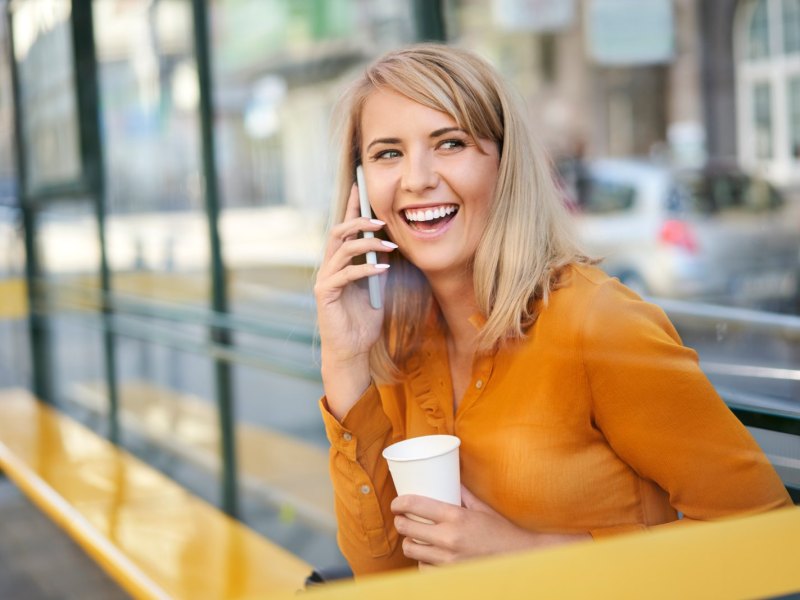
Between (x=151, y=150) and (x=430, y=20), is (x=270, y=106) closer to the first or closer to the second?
(x=151, y=150)

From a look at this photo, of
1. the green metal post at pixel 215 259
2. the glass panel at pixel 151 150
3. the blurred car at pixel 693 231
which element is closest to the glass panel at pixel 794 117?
the blurred car at pixel 693 231

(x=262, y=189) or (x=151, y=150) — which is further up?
(x=151, y=150)

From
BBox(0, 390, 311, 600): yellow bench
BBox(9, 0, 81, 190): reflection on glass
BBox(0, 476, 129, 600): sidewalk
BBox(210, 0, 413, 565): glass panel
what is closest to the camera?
BBox(0, 390, 311, 600): yellow bench

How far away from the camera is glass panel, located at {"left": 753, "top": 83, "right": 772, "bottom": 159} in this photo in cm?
586

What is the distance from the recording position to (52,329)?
5668mm

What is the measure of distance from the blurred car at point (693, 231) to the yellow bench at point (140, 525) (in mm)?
1043

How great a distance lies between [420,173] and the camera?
1270mm

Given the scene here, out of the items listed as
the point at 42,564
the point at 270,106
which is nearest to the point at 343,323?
the point at 42,564

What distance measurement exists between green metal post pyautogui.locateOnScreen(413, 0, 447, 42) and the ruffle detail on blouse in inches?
47.8

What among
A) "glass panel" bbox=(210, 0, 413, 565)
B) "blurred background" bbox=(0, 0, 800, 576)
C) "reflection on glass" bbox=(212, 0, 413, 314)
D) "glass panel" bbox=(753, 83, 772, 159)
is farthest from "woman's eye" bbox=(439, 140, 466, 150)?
"glass panel" bbox=(753, 83, 772, 159)

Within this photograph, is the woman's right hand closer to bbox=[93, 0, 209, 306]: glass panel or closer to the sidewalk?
the sidewalk

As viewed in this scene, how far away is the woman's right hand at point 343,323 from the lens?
133 cm

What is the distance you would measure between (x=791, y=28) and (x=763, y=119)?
0.50m

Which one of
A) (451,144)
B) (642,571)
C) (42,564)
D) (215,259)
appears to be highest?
(451,144)
